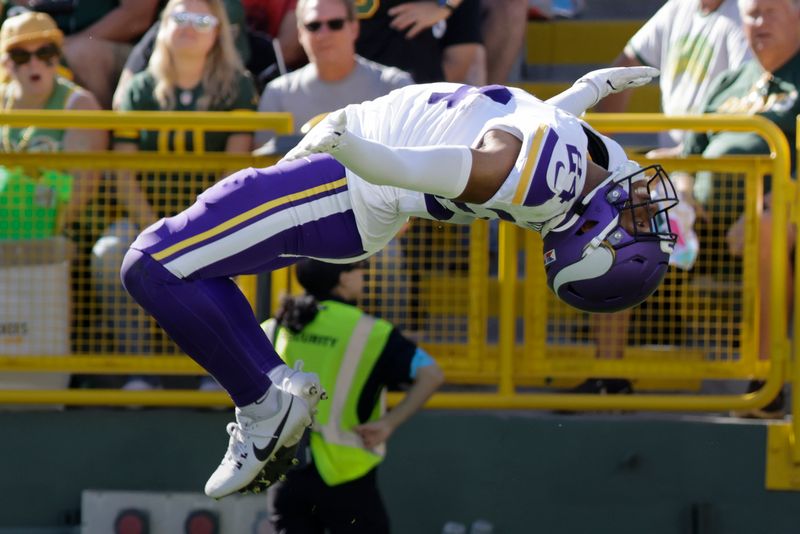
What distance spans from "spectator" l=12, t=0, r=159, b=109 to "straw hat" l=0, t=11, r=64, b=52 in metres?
0.56

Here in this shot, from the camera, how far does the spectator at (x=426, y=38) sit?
7766 mm

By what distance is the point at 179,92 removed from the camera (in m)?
7.05

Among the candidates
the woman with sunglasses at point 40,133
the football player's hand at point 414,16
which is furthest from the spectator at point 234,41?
the football player's hand at point 414,16

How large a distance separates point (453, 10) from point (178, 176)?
2.08 metres

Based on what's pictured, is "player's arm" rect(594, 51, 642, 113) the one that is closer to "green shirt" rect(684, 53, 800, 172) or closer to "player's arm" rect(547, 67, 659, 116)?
"green shirt" rect(684, 53, 800, 172)

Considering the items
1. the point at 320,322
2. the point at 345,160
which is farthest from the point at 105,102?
the point at 345,160

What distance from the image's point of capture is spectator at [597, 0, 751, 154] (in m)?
7.35

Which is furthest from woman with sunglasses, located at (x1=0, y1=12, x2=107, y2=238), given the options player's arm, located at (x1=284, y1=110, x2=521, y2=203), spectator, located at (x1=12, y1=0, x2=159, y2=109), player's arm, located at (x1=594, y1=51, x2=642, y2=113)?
player's arm, located at (x1=594, y1=51, x2=642, y2=113)

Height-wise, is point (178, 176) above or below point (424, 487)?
above

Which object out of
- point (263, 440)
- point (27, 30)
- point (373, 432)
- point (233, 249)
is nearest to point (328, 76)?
point (27, 30)

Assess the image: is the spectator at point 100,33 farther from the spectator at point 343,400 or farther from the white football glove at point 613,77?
the white football glove at point 613,77

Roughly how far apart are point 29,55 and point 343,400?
2.58 m

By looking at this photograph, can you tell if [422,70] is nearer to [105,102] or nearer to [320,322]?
[105,102]

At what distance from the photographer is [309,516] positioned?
19.6 feet
